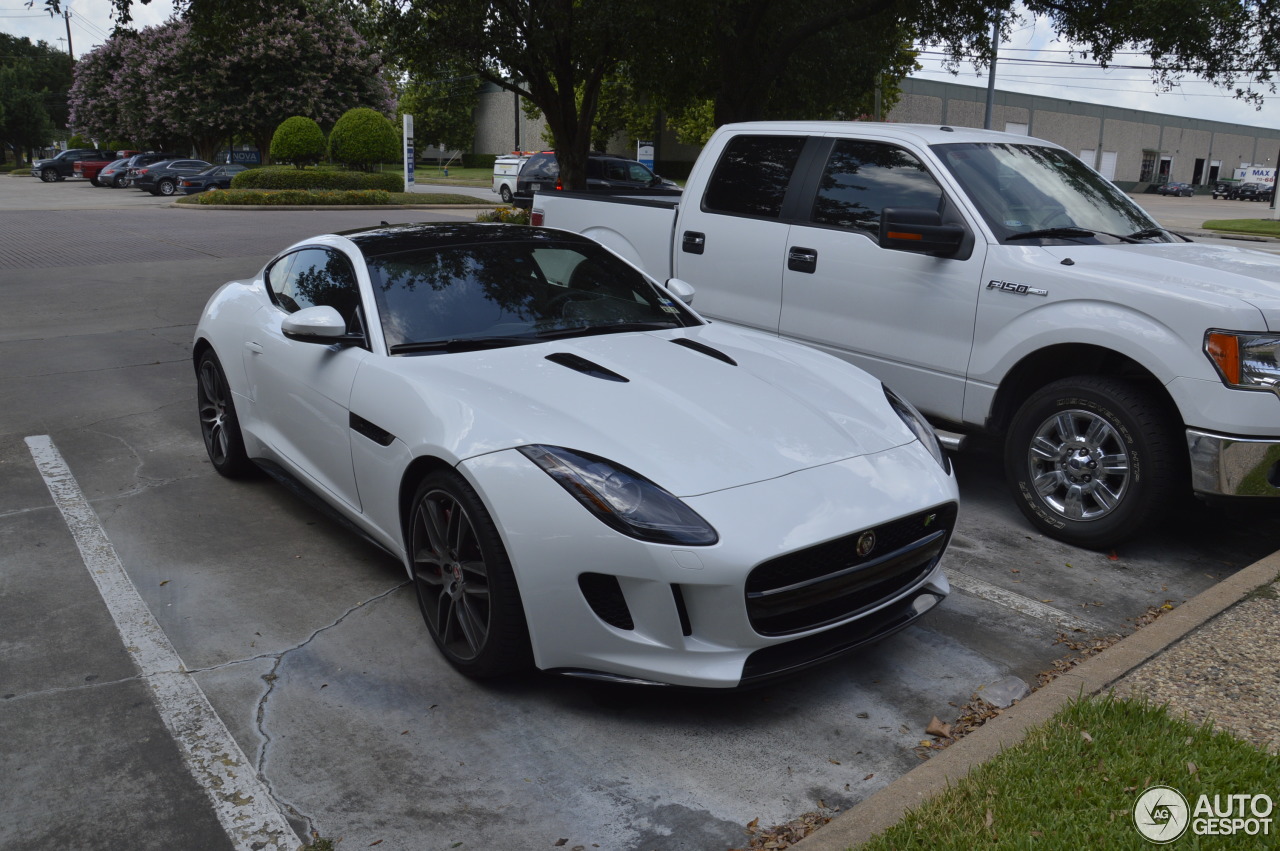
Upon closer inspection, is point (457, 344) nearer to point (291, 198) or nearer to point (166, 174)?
point (291, 198)

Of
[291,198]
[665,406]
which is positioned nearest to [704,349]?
[665,406]

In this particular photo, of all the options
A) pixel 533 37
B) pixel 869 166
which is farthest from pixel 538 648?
pixel 533 37

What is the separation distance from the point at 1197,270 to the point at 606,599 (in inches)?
134

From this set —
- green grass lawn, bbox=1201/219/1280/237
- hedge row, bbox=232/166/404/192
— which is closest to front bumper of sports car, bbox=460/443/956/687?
green grass lawn, bbox=1201/219/1280/237

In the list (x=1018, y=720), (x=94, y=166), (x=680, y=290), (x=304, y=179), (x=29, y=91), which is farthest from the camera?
(x=29, y=91)

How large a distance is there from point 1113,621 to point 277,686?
335 cm

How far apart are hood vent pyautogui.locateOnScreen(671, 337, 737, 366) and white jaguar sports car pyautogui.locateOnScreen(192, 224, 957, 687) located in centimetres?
2

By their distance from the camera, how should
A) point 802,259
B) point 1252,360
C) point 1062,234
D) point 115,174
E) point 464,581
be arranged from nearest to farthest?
point 464,581 → point 1252,360 → point 1062,234 → point 802,259 → point 115,174

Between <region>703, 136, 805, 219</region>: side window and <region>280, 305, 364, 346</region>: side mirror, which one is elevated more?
<region>703, 136, 805, 219</region>: side window

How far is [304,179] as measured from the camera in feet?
115

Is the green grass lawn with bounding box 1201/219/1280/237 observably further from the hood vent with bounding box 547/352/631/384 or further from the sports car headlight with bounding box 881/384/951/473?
the hood vent with bounding box 547/352/631/384

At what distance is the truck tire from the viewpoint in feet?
15.7

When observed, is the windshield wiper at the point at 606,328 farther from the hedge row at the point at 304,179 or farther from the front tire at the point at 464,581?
the hedge row at the point at 304,179

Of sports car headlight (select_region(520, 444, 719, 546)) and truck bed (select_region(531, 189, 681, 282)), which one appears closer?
sports car headlight (select_region(520, 444, 719, 546))
